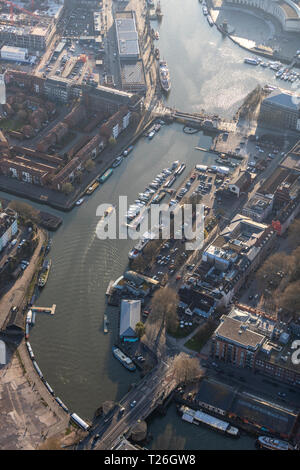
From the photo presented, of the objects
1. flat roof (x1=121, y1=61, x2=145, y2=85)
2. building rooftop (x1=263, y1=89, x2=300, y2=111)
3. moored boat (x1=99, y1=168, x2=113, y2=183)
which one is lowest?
moored boat (x1=99, y1=168, x2=113, y2=183)

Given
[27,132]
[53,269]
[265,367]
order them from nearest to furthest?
[265,367]
[53,269]
[27,132]

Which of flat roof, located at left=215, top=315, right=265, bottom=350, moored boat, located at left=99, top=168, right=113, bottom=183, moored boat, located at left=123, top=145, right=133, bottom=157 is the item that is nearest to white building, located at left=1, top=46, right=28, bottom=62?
moored boat, located at left=123, top=145, right=133, bottom=157

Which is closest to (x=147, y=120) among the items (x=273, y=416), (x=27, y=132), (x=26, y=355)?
(x=27, y=132)

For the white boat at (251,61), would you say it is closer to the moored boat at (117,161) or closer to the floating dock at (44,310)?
the moored boat at (117,161)

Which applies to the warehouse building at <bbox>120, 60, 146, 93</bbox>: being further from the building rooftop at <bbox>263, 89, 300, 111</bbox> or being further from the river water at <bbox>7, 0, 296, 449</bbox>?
the building rooftop at <bbox>263, 89, 300, 111</bbox>

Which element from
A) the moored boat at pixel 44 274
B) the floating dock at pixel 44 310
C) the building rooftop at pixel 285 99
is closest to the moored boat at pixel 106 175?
the moored boat at pixel 44 274

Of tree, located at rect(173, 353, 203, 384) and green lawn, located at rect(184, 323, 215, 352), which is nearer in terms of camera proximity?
tree, located at rect(173, 353, 203, 384)
